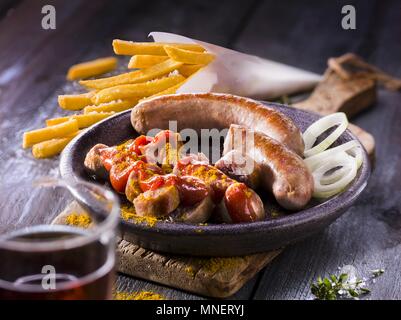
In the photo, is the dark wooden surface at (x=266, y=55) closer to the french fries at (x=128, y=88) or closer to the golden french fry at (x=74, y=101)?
the french fries at (x=128, y=88)

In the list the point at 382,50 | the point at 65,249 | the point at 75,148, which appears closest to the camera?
the point at 65,249

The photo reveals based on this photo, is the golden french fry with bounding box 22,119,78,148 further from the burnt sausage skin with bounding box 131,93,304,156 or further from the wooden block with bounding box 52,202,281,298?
the wooden block with bounding box 52,202,281,298

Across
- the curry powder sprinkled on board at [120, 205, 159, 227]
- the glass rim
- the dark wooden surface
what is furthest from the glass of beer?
the dark wooden surface

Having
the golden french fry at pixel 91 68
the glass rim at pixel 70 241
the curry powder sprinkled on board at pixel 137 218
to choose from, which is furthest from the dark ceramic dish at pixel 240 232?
the golden french fry at pixel 91 68

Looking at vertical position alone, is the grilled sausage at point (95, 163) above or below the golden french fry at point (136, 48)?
below

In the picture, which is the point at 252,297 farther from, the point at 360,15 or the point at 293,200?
the point at 360,15

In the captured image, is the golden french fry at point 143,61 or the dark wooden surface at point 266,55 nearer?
the dark wooden surface at point 266,55

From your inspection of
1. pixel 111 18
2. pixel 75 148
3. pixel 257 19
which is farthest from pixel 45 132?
pixel 257 19
